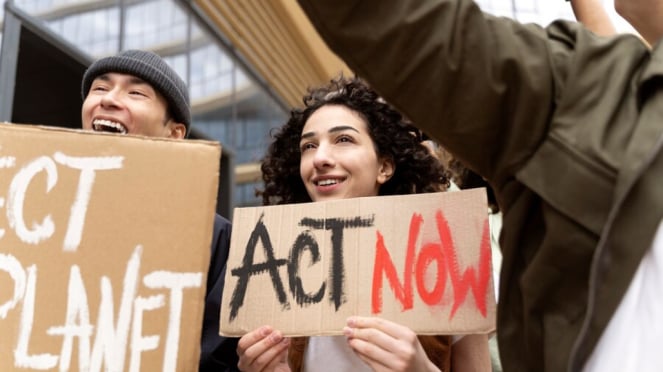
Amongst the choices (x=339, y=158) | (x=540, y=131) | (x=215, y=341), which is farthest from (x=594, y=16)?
(x=215, y=341)

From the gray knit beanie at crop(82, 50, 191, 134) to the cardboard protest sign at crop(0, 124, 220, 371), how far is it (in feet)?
1.96

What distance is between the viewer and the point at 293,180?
183cm

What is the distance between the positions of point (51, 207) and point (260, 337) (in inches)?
16.0

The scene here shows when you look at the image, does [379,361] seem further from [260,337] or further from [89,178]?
→ [89,178]

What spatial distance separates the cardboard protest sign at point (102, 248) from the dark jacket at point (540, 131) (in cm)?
39

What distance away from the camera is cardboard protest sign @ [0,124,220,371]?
968 mm

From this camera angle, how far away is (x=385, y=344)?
1.07m

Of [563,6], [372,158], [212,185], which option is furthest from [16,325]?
[563,6]

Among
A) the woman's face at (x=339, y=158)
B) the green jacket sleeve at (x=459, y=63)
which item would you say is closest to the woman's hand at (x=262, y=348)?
the woman's face at (x=339, y=158)

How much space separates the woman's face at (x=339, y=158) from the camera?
4.91 feet

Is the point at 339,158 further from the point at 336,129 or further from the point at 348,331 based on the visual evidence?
the point at 348,331

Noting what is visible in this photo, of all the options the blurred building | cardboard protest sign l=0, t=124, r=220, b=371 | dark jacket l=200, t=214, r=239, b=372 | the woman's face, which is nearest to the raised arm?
the woman's face

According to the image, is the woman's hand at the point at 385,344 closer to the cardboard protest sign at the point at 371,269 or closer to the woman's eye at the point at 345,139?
the cardboard protest sign at the point at 371,269

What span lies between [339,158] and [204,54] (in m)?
3.28
